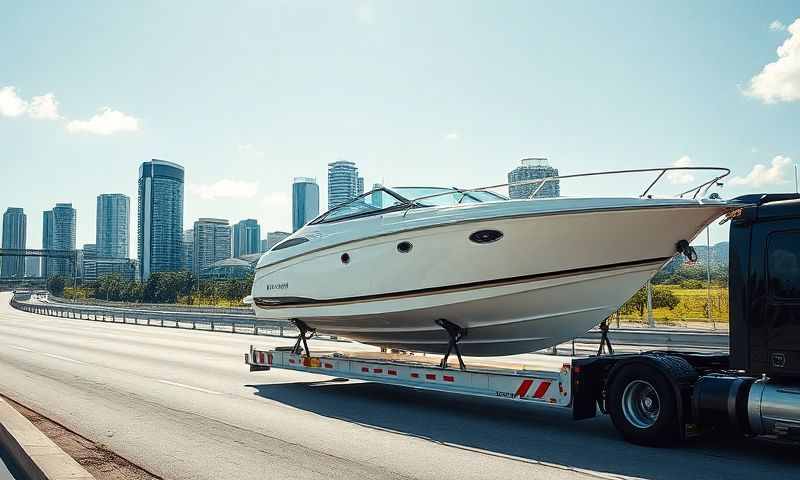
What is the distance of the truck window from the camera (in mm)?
6039

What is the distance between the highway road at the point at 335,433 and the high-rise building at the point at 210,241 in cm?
16624

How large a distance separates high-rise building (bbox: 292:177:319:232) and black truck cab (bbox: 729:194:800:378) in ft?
444

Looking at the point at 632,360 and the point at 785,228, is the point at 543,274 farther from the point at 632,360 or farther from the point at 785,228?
the point at 785,228

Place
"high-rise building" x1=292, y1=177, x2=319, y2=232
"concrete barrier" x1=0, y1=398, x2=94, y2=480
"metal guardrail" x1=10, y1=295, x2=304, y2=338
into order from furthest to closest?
"high-rise building" x1=292, y1=177, x2=319, y2=232
"metal guardrail" x1=10, y1=295, x2=304, y2=338
"concrete barrier" x1=0, y1=398, x2=94, y2=480

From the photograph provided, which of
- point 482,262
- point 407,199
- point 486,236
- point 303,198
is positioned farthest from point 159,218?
point 486,236

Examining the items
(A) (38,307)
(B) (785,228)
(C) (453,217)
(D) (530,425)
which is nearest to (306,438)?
(D) (530,425)

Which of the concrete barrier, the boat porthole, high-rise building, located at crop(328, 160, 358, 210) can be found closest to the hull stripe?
the boat porthole

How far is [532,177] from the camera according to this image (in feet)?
30.1

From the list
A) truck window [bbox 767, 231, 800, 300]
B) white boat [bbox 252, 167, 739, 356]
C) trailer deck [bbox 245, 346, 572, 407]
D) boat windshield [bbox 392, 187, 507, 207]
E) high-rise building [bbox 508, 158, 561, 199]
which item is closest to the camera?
truck window [bbox 767, 231, 800, 300]

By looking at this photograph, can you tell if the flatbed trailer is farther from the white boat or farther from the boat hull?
the boat hull

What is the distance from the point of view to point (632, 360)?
696cm

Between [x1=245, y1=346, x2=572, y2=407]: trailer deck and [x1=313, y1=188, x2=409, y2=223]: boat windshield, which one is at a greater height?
[x1=313, y1=188, x2=409, y2=223]: boat windshield

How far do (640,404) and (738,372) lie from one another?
1.01 meters

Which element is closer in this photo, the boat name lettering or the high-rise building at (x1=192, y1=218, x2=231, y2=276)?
the boat name lettering
